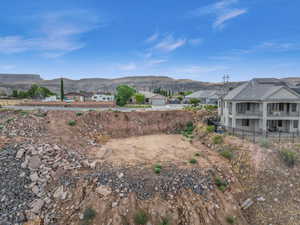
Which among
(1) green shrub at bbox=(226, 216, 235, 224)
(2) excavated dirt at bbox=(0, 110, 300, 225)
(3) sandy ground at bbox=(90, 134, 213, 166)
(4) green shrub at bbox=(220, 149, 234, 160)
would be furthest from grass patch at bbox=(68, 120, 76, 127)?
(1) green shrub at bbox=(226, 216, 235, 224)

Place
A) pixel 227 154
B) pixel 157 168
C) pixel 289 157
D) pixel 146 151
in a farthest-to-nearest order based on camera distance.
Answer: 1. pixel 146 151
2. pixel 227 154
3. pixel 289 157
4. pixel 157 168

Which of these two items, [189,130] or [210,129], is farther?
[189,130]

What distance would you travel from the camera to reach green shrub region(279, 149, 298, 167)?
53.5ft

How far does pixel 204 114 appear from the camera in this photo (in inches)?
1256

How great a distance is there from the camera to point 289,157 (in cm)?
1642

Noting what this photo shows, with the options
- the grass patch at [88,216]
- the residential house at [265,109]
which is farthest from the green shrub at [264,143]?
the grass patch at [88,216]

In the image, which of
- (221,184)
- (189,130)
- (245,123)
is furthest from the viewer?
(189,130)

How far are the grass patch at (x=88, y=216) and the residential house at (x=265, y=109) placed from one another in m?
19.8

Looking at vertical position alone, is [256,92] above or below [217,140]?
above

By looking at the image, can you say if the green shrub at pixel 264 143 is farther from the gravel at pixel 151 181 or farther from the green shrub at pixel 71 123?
the green shrub at pixel 71 123

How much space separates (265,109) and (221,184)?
12.9 meters

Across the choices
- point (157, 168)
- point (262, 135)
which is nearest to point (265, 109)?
point (262, 135)

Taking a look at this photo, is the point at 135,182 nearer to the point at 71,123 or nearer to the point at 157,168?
the point at 157,168

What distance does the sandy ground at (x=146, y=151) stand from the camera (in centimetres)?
1841
